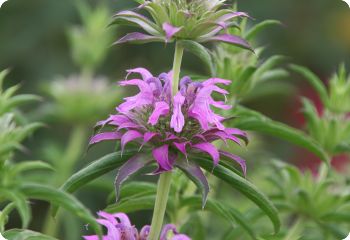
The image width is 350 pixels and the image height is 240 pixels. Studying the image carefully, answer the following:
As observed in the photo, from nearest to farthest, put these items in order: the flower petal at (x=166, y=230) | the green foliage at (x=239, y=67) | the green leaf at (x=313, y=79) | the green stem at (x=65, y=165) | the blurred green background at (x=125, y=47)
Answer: the flower petal at (x=166, y=230) → the green foliage at (x=239, y=67) → the green leaf at (x=313, y=79) → the green stem at (x=65, y=165) → the blurred green background at (x=125, y=47)

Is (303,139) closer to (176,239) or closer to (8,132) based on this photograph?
(176,239)

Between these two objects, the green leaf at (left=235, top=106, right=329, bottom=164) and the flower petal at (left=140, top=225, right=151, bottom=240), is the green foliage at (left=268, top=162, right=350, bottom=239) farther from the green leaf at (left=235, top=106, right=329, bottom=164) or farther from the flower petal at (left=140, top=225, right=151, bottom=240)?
the flower petal at (left=140, top=225, right=151, bottom=240)

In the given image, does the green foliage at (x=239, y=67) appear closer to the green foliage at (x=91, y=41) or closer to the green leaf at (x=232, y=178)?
the green leaf at (x=232, y=178)

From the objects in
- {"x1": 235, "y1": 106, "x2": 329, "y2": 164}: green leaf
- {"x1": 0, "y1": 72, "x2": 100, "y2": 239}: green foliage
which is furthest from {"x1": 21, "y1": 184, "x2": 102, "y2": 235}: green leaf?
{"x1": 235, "y1": 106, "x2": 329, "y2": 164}: green leaf

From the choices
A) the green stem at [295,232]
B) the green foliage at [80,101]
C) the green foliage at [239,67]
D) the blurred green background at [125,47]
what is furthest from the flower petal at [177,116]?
the blurred green background at [125,47]

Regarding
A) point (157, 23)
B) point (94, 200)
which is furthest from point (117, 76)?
point (157, 23)

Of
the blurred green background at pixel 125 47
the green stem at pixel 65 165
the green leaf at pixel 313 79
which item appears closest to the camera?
the green leaf at pixel 313 79
